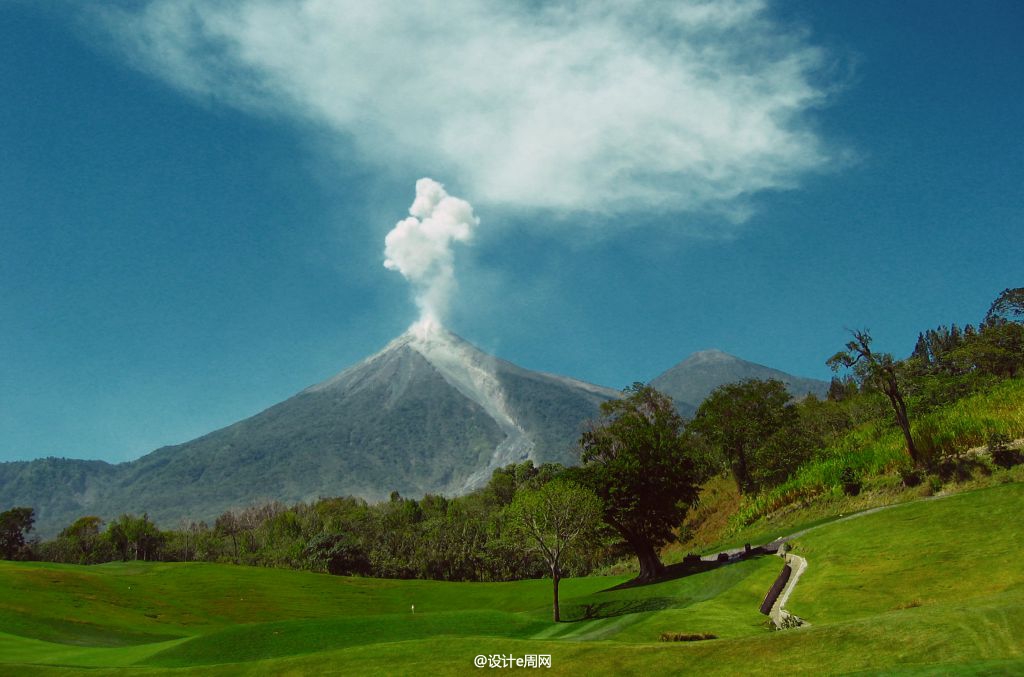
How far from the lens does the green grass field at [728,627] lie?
15656 millimetres

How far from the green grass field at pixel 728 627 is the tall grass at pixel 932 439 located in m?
6.44

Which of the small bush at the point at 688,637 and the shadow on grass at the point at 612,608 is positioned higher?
the small bush at the point at 688,637

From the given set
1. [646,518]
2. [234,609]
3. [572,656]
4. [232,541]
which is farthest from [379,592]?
[232,541]

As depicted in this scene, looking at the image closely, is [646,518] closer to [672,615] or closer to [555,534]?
[555,534]

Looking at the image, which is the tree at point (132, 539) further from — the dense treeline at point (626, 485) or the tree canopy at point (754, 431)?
the tree canopy at point (754, 431)

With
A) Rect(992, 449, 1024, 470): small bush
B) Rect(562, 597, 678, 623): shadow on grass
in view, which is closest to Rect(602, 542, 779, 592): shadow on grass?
Rect(562, 597, 678, 623): shadow on grass

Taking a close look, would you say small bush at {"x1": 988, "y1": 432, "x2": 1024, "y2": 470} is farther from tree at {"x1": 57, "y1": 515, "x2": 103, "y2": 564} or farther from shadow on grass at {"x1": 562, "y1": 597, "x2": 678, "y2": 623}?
tree at {"x1": 57, "y1": 515, "x2": 103, "y2": 564}

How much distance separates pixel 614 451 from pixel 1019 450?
34.6 metres

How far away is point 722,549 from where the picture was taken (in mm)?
55094

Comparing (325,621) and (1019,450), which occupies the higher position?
(1019,450)

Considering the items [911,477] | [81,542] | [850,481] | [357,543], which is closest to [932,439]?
[911,477]

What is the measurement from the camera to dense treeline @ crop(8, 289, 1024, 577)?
160 ft

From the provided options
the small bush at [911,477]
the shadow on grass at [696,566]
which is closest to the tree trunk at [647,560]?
the shadow on grass at [696,566]

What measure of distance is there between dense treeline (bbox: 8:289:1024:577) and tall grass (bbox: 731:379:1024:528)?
1.56 ft
